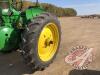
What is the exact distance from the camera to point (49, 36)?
7.52 m

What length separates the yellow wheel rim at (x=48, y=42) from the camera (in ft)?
23.5

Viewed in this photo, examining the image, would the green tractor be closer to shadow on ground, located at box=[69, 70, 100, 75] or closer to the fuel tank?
the fuel tank

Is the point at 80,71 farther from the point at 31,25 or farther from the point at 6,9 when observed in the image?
the point at 6,9

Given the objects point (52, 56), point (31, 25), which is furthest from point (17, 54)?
point (31, 25)

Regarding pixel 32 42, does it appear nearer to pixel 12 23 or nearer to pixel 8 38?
pixel 8 38

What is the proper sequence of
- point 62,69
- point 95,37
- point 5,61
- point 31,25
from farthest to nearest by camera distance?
point 95,37 < point 5,61 < point 62,69 < point 31,25

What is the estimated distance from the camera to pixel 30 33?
657 centimetres

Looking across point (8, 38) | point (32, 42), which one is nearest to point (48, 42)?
point (32, 42)

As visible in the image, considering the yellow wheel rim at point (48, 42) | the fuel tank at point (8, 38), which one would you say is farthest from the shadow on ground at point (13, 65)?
the fuel tank at point (8, 38)

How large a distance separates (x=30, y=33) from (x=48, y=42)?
0.94 metres

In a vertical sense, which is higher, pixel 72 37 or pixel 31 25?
pixel 31 25

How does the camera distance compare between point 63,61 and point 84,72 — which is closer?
point 84,72

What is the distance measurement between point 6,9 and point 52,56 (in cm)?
161

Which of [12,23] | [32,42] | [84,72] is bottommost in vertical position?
[84,72]
